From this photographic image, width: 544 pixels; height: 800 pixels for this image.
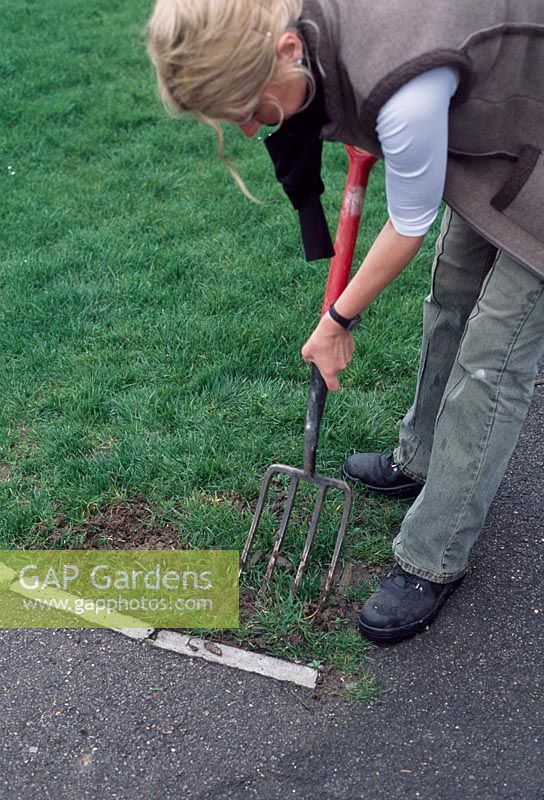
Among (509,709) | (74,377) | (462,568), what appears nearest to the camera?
(509,709)

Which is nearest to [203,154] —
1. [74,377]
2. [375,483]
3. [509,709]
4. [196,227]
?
[196,227]

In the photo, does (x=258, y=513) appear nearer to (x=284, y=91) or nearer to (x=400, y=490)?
(x=400, y=490)

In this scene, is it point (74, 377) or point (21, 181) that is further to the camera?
point (21, 181)

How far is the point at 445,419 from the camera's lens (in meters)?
2.26

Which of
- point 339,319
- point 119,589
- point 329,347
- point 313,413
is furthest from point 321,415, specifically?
point 119,589

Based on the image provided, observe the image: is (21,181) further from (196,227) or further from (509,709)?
(509,709)

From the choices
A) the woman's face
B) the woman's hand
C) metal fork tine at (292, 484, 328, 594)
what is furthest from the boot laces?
the woman's face

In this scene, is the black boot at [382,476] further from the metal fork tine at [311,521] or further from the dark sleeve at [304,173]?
the dark sleeve at [304,173]

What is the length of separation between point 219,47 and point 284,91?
18 cm

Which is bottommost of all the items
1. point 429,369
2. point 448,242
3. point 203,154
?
point 203,154

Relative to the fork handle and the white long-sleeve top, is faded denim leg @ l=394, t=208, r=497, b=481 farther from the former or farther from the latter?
the white long-sleeve top

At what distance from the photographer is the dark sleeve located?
1.97 meters

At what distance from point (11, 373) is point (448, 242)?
187cm

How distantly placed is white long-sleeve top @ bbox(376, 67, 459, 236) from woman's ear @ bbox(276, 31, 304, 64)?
0.20m
